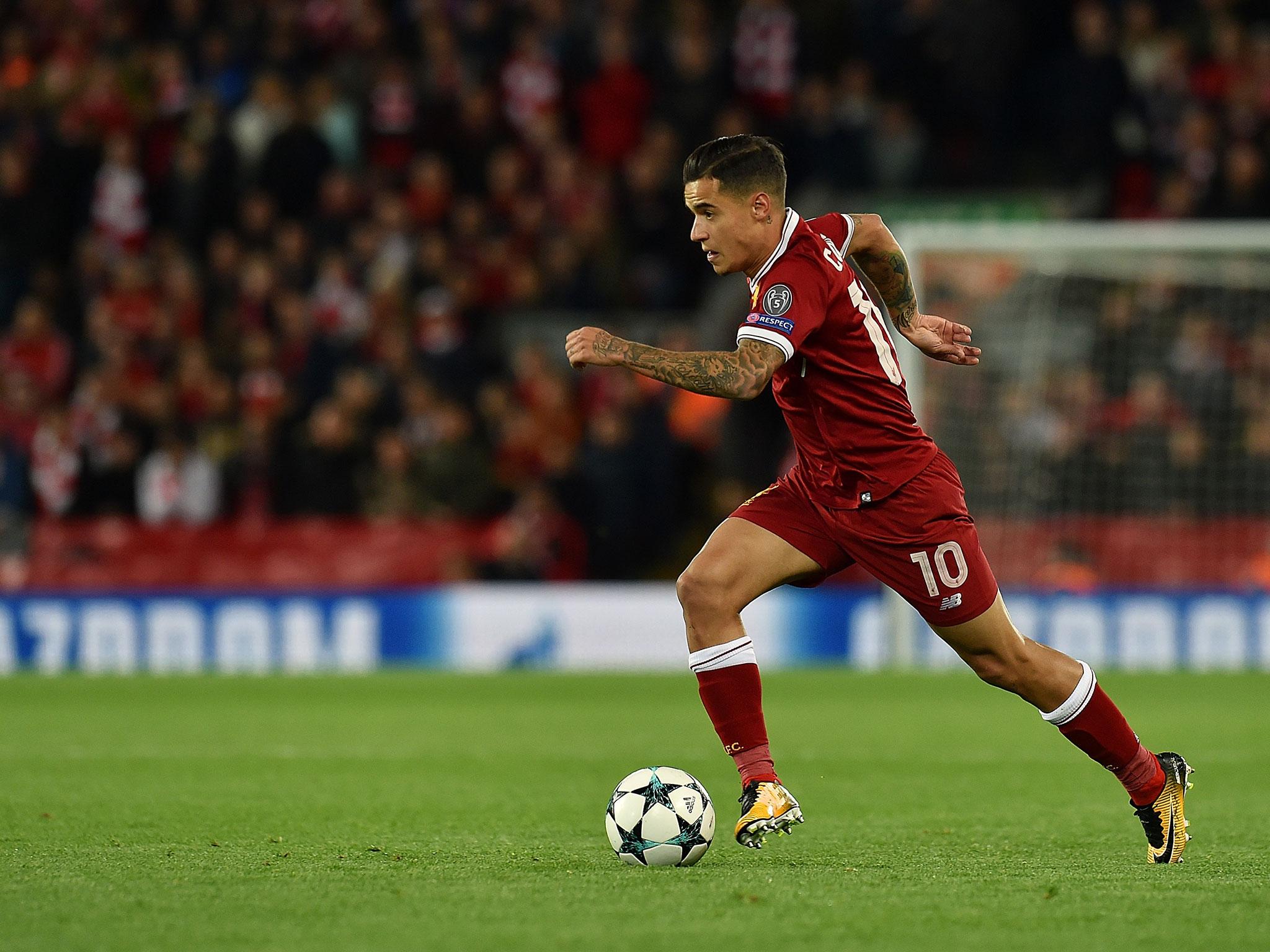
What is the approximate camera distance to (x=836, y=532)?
5.70 meters

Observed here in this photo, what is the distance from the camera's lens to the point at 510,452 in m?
14.5

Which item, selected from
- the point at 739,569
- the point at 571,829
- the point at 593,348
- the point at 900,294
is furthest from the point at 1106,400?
the point at 593,348

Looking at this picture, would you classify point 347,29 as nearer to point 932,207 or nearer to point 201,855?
point 932,207

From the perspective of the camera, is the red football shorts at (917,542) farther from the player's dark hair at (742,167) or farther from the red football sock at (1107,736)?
the player's dark hair at (742,167)

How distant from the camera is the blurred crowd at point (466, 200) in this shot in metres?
14.4

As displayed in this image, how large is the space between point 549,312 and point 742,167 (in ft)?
33.5

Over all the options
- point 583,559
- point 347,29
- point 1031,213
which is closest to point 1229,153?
point 1031,213

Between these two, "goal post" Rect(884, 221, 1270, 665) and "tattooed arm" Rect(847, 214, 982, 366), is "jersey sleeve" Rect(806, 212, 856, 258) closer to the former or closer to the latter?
"tattooed arm" Rect(847, 214, 982, 366)

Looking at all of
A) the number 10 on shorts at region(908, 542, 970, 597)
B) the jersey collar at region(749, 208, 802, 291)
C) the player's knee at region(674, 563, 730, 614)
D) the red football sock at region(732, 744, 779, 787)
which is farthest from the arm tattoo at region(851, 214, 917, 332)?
the red football sock at region(732, 744, 779, 787)

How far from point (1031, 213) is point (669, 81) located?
329 cm

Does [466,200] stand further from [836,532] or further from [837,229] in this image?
[836,532]

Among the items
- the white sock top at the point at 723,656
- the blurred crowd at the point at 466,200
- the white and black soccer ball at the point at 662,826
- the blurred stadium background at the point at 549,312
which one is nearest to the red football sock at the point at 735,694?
the white sock top at the point at 723,656

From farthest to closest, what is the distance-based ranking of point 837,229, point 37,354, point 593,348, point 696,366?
point 37,354
point 837,229
point 696,366
point 593,348

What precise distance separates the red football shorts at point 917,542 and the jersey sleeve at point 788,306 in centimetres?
58
